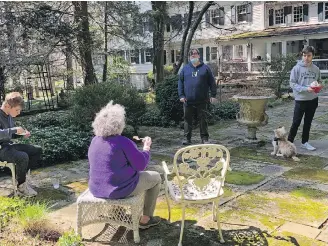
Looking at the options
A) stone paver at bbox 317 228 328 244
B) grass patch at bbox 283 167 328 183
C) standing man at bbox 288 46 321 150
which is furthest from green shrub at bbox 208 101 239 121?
stone paver at bbox 317 228 328 244

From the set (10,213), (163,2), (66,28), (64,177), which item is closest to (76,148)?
(64,177)

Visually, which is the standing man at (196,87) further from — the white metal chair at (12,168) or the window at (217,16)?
the window at (217,16)

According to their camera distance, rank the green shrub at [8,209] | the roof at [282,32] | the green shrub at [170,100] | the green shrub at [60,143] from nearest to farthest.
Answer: the green shrub at [8,209]
the green shrub at [60,143]
the green shrub at [170,100]
the roof at [282,32]

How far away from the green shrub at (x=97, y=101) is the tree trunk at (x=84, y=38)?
4.22 m

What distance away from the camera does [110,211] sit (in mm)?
3486

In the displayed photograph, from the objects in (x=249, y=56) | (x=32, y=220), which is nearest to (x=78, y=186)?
(x=32, y=220)

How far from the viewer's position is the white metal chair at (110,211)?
10.7 ft

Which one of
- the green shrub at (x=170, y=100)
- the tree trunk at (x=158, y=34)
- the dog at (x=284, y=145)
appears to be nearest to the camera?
the dog at (x=284, y=145)

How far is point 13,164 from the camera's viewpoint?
4.46 m

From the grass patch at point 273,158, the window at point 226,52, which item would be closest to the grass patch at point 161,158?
the grass patch at point 273,158

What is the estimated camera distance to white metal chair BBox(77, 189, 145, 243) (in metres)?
3.27

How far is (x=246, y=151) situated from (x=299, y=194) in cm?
236

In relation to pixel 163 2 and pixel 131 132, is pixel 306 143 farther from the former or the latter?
pixel 163 2

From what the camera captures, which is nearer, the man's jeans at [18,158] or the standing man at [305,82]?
the man's jeans at [18,158]
